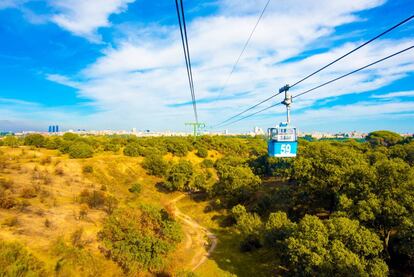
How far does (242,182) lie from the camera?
48.5 metres

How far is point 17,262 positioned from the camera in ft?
71.1

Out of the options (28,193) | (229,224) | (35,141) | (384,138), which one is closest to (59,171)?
(28,193)

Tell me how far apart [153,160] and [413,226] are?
5885cm

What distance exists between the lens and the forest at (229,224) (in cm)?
2284

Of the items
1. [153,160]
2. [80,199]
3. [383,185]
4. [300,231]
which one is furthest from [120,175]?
[383,185]

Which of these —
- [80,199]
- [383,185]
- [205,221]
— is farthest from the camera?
[205,221]

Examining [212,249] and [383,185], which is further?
[212,249]

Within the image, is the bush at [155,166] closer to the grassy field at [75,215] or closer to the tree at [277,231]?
the grassy field at [75,215]

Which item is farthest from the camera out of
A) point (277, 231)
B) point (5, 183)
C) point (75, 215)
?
point (5, 183)

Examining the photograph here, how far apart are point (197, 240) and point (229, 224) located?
832 centimetres

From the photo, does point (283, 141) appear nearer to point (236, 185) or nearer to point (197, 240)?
point (197, 240)

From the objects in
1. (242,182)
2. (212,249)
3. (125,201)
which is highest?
(242,182)

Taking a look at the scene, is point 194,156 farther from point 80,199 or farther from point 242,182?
point 80,199

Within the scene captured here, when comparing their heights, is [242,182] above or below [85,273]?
above
